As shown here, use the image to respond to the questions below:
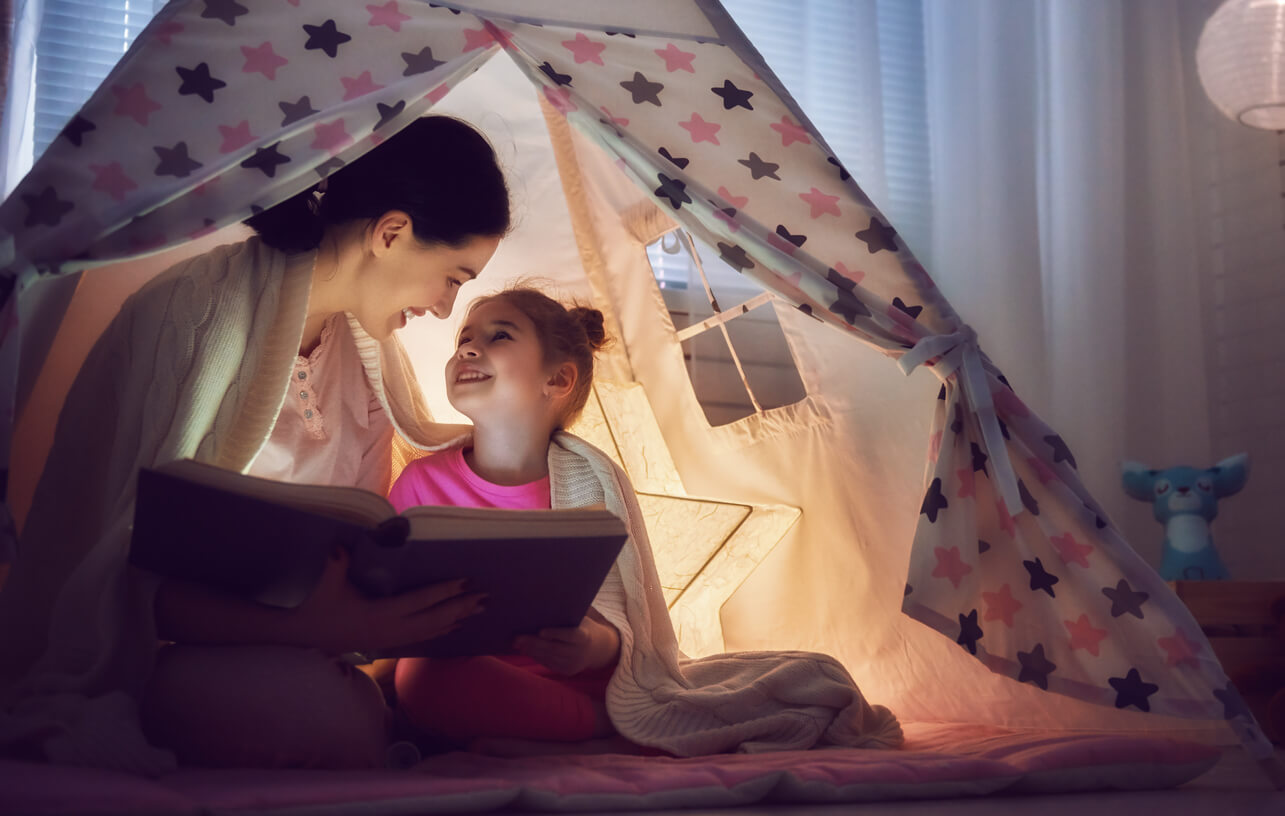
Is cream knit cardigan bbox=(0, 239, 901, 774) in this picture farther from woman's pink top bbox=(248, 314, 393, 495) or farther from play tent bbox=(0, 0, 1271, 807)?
woman's pink top bbox=(248, 314, 393, 495)

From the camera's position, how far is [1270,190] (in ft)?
8.13

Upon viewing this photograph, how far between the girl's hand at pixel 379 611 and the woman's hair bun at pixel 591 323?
2.79 feet

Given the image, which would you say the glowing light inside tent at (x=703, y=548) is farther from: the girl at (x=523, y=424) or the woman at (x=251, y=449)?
the woman at (x=251, y=449)

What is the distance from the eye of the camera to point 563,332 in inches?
71.9

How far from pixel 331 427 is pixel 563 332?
43cm

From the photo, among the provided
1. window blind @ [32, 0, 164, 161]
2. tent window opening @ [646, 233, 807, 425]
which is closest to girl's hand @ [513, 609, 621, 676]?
tent window opening @ [646, 233, 807, 425]

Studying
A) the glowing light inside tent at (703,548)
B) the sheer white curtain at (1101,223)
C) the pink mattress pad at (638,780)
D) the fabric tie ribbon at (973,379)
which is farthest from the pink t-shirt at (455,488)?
the sheer white curtain at (1101,223)

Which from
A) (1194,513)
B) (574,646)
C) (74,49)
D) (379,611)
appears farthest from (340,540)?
(1194,513)

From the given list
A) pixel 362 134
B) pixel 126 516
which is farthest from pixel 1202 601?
pixel 126 516

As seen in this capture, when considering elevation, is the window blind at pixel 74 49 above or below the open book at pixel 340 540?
above

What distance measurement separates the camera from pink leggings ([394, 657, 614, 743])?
128 centimetres

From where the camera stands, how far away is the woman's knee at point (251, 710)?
1064 millimetres

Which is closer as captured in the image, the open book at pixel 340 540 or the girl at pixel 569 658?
the open book at pixel 340 540

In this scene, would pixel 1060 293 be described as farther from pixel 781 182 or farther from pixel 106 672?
pixel 106 672
